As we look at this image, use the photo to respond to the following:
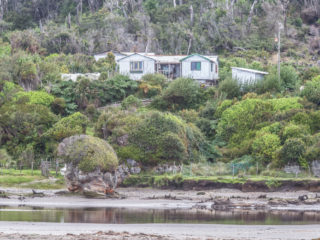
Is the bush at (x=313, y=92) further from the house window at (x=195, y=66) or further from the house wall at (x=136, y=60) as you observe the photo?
the house wall at (x=136, y=60)

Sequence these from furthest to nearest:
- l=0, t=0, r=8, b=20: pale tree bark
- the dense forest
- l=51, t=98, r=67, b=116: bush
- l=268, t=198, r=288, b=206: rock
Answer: l=0, t=0, r=8, b=20: pale tree bark → l=51, t=98, r=67, b=116: bush → the dense forest → l=268, t=198, r=288, b=206: rock

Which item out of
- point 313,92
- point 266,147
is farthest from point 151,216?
point 313,92

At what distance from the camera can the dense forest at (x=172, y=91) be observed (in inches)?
1950

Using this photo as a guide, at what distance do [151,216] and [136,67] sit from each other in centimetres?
4086

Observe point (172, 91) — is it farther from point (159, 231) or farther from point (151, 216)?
point (159, 231)

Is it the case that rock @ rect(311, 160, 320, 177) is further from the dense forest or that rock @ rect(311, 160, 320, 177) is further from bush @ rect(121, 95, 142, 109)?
bush @ rect(121, 95, 142, 109)

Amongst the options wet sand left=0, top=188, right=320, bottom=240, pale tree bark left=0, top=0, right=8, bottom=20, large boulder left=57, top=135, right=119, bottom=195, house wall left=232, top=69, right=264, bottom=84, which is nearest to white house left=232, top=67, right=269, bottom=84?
Result: house wall left=232, top=69, right=264, bottom=84

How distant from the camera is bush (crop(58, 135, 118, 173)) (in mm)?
40250

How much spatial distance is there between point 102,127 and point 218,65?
89.1ft

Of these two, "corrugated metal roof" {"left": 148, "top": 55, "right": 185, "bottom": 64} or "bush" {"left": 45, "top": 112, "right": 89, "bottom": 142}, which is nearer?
"bush" {"left": 45, "top": 112, "right": 89, "bottom": 142}

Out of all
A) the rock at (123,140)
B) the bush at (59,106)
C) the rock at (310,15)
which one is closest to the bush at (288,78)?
the bush at (59,106)

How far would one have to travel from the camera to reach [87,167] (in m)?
39.9

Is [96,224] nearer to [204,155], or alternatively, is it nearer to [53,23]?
[204,155]

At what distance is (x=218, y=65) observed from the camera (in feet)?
248
